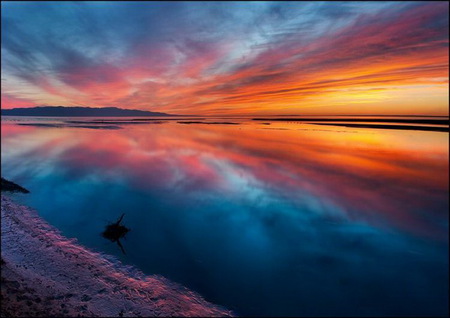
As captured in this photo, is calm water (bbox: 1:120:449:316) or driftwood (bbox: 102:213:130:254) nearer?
calm water (bbox: 1:120:449:316)

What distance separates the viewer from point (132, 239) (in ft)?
28.6

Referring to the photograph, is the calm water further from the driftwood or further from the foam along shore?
the foam along shore

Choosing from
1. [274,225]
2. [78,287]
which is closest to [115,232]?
[78,287]

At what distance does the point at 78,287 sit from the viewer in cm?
586

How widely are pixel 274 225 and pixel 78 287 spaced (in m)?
7.17

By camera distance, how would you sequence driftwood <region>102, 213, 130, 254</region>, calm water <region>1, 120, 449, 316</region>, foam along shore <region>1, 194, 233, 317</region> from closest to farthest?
foam along shore <region>1, 194, 233, 317</region>, calm water <region>1, 120, 449, 316</region>, driftwood <region>102, 213, 130, 254</region>

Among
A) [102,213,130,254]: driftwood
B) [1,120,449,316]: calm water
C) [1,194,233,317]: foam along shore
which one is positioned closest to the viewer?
[1,194,233,317]: foam along shore

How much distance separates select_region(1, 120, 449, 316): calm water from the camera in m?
6.38

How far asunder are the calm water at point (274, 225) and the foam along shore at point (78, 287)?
1.66ft

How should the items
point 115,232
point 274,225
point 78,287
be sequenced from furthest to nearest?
point 274,225 < point 115,232 < point 78,287

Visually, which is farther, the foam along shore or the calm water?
the calm water

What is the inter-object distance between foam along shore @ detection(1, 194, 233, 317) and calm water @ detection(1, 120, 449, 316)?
1.66 ft

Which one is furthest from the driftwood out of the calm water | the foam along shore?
the foam along shore

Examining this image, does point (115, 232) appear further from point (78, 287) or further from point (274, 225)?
point (274, 225)
